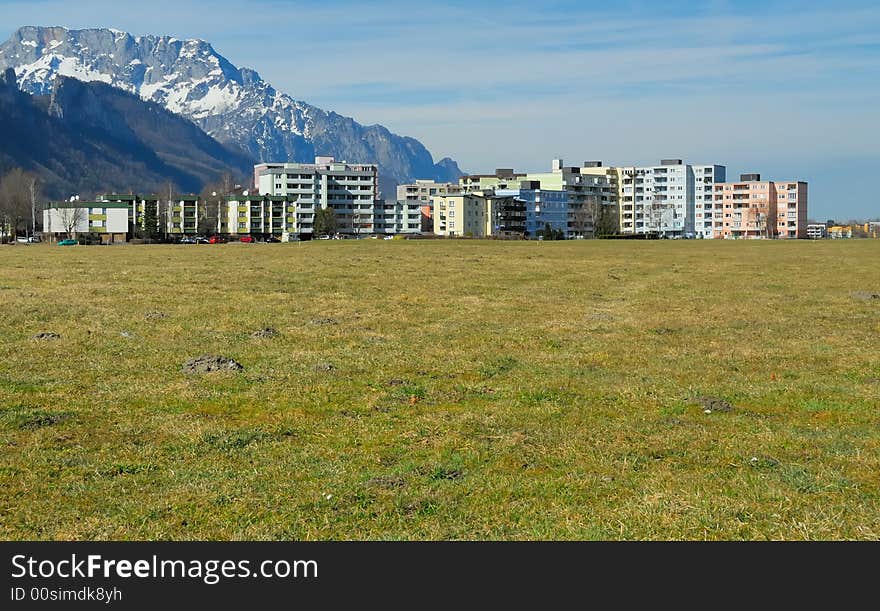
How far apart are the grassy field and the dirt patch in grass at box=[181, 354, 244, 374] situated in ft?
1.13

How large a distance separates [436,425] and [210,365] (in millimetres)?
6184

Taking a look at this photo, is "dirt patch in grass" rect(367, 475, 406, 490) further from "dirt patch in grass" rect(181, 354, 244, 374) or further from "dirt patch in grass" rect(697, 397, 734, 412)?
"dirt patch in grass" rect(181, 354, 244, 374)

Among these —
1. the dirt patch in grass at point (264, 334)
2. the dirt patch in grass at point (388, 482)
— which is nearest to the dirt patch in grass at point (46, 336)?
the dirt patch in grass at point (264, 334)

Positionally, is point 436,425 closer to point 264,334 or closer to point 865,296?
point 264,334

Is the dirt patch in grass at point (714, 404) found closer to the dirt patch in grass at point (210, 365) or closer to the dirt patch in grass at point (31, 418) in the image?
the dirt patch in grass at point (210, 365)

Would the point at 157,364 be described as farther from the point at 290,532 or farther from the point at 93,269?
the point at 93,269

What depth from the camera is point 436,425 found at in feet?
45.1

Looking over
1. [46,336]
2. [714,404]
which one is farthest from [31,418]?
[714,404]

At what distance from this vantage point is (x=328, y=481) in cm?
1077

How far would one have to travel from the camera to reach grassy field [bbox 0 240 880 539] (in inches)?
375

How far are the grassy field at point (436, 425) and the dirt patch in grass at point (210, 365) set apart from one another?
344 mm

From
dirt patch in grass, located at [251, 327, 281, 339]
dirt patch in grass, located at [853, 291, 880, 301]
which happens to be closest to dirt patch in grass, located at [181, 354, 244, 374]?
dirt patch in grass, located at [251, 327, 281, 339]

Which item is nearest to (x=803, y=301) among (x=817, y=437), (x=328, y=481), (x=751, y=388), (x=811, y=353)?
(x=811, y=353)

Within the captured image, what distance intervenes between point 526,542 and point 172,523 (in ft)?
10.6
